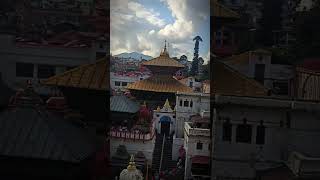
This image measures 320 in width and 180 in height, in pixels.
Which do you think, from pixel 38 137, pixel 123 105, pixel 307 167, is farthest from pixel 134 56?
pixel 307 167

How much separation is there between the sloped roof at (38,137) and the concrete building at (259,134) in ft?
3.07

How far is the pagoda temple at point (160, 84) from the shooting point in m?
3.08

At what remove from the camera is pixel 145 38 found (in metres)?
3.03

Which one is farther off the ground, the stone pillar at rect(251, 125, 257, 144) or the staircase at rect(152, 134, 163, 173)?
the stone pillar at rect(251, 125, 257, 144)

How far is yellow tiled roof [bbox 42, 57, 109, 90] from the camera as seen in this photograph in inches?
128

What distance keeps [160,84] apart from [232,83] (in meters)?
0.50

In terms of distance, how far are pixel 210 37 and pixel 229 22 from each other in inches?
8.7

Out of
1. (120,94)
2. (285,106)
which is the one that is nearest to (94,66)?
(120,94)

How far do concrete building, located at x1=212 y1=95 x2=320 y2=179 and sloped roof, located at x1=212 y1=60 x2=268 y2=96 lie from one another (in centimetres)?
7

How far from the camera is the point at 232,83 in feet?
10.4

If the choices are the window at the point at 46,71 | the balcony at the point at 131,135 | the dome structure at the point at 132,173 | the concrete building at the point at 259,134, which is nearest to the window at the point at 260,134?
the concrete building at the point at 259,134

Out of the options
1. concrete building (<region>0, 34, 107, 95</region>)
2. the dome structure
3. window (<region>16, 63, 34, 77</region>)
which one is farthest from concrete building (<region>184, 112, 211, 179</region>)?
window (<region>16, 63, 34, 77</region>)

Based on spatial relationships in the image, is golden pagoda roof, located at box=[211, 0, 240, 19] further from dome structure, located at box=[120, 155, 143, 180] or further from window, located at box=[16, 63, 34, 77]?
window, located at box=[16, 63, 34, 77]

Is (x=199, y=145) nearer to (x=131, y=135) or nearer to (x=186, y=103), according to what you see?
(x=186, y=103)
